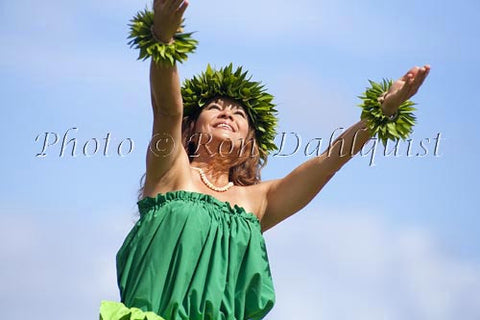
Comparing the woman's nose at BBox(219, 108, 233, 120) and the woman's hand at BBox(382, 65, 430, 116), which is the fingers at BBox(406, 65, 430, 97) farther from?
the woman's nose at BBox(219, 108, 233, 120)

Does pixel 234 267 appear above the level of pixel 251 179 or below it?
below

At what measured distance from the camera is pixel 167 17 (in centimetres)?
603

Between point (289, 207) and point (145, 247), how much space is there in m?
0.84

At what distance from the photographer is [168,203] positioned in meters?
6.43

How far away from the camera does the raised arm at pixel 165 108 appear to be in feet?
19.8

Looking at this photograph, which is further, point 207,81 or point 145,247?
point 207,81

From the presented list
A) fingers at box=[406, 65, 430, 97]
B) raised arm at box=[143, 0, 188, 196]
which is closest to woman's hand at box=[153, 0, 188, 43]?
raised arm at box=[143, 0, 188, 196]

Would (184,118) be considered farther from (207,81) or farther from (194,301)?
(194,301)

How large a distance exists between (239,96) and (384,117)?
0.81 m

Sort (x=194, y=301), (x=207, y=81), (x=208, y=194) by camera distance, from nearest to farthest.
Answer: (x=194, y=301)
(x=208, y=194)
(x=207, y=81)

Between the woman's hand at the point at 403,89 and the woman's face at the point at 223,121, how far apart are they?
0.76 m

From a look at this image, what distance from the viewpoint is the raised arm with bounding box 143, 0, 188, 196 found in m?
6.03

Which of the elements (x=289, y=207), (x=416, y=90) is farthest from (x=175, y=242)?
(x=416, y=90)

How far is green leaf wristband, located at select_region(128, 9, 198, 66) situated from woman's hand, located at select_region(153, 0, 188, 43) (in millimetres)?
Result: 37
